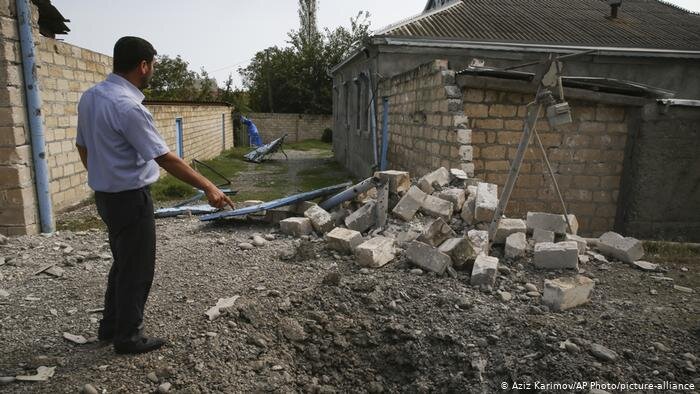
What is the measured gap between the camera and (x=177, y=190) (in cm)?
915

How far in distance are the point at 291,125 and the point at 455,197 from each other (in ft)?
81.1

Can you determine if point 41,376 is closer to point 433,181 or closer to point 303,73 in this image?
point 433,181

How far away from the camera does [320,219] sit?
16.3ft

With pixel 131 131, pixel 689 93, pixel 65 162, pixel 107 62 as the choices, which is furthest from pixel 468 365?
pixel 689 93

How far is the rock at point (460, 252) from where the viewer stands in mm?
3742

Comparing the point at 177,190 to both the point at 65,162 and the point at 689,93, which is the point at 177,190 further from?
the point at 689,93

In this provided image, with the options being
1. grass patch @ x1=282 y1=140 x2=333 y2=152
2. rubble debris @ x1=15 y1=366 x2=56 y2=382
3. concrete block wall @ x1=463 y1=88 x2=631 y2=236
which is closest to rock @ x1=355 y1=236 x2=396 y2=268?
rubble debris @ x1=15 y1=366 x2=56 y2=382

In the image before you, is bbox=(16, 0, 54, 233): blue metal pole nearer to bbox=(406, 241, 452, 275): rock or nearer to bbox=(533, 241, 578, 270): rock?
bbox=(406, 241, 452, 275): rock

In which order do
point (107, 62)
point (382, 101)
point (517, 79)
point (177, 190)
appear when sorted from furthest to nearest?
point (382, 101)
point (177, 190)
point (107, 62)
point (517, 79)

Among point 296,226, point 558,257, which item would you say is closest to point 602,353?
point 558,257

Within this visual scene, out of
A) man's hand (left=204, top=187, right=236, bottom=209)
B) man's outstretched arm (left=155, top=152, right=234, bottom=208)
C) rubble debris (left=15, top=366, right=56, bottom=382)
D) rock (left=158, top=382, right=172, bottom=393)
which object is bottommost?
rock (left=158, top=382, right=172, bottom=393)

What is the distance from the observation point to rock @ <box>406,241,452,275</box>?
145 inches

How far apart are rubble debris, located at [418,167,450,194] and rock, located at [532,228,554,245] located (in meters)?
1.22

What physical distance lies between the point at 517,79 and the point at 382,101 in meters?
4.58
